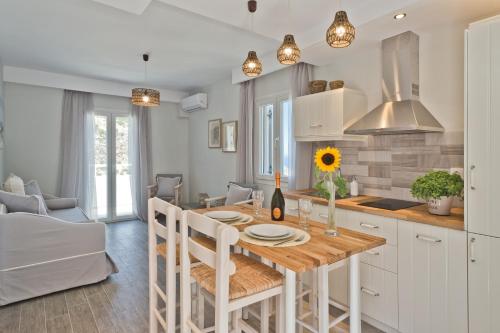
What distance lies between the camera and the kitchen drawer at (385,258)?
6.79 feet

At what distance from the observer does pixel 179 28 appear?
118 inches

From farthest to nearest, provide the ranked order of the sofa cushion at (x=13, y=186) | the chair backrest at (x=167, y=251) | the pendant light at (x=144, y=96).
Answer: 1. the pendant light at (x=144, y=96)
2. the sofa cushion at (x=13, y=186)
3. the chair backrest at (x=167, y=251)

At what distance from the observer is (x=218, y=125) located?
5.17 metres

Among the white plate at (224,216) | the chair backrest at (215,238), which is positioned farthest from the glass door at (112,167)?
the chair backrest at (215,238)

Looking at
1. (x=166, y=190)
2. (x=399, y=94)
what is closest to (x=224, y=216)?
(x=399, y=94)

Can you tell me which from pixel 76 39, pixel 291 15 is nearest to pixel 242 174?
pixel 291 15

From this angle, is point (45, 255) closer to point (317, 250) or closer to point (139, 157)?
point (317, 250)

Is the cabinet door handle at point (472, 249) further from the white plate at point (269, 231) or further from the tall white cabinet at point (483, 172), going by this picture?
the white plate at point (269, 231)

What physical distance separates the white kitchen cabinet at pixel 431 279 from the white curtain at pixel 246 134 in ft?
8.34

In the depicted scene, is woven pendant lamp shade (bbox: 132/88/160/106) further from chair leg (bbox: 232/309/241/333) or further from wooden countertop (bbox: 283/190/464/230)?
chair leg (bbox: 232/309/241/333)

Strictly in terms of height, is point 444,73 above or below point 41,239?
above

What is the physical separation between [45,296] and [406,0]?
12.8 feet

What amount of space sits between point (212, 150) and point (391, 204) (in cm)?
362

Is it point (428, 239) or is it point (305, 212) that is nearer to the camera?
point (305, 212)
